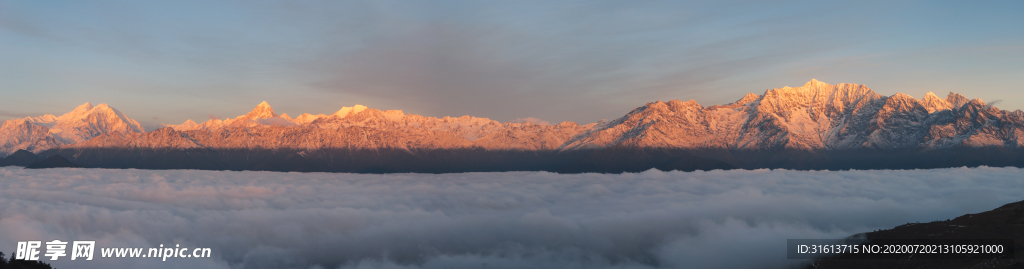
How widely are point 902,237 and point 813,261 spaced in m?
27.3

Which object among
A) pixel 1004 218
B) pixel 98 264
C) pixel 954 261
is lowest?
pixel 98 264

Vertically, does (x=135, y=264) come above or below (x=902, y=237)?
below

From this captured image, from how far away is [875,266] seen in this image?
16562 centimetres

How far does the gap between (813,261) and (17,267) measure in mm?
214985

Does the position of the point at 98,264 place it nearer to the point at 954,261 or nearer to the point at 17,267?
the point at 17,267

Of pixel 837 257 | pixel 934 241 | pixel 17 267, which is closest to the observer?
pixel 17 267

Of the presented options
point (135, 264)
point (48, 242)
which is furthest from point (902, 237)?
point (48, 242)

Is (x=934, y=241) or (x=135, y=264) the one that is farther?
(x=135, y=264)

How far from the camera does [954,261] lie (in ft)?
492

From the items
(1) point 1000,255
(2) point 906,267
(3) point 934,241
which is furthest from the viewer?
(3) point 934,241

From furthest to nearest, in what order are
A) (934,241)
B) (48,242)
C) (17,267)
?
(48,242) < (934,241) < (17,267)

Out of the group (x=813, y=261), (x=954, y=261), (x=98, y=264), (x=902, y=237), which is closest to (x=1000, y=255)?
(x=954, y=261)

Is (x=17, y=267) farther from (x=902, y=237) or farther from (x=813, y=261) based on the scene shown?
(x=902, y=237)

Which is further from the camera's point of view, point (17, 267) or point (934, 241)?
point (934, 241)
